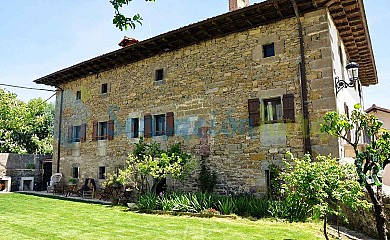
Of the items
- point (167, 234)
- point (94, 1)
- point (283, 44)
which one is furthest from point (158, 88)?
point (94, 1)

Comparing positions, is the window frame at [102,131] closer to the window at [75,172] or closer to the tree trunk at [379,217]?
Result: the window at [75,172]

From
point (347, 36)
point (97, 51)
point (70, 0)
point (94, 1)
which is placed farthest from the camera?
point (97, 51)

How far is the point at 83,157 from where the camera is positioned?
16016mm

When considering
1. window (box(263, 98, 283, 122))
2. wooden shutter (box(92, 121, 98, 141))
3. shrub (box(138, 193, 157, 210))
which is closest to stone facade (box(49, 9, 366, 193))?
window (box(263, 98, 283, 122))

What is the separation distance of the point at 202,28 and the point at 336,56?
4786 millimetres

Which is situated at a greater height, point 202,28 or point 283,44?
point 202,28

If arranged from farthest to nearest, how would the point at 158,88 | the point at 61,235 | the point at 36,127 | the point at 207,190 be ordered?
the point at 36,127, the point at 158,88, the point at 207,190, the point at 61,235

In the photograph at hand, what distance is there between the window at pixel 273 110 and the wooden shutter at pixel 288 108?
25 centimetres

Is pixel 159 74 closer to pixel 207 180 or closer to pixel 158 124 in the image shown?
pixel 158 124

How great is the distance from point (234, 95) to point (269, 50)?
6.36ft

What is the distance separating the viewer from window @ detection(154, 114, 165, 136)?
1305cm

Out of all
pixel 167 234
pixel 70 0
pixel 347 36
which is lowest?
pixel 167 234

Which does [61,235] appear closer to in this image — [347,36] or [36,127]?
[347,36]

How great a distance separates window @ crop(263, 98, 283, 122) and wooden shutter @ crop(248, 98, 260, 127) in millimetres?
260
